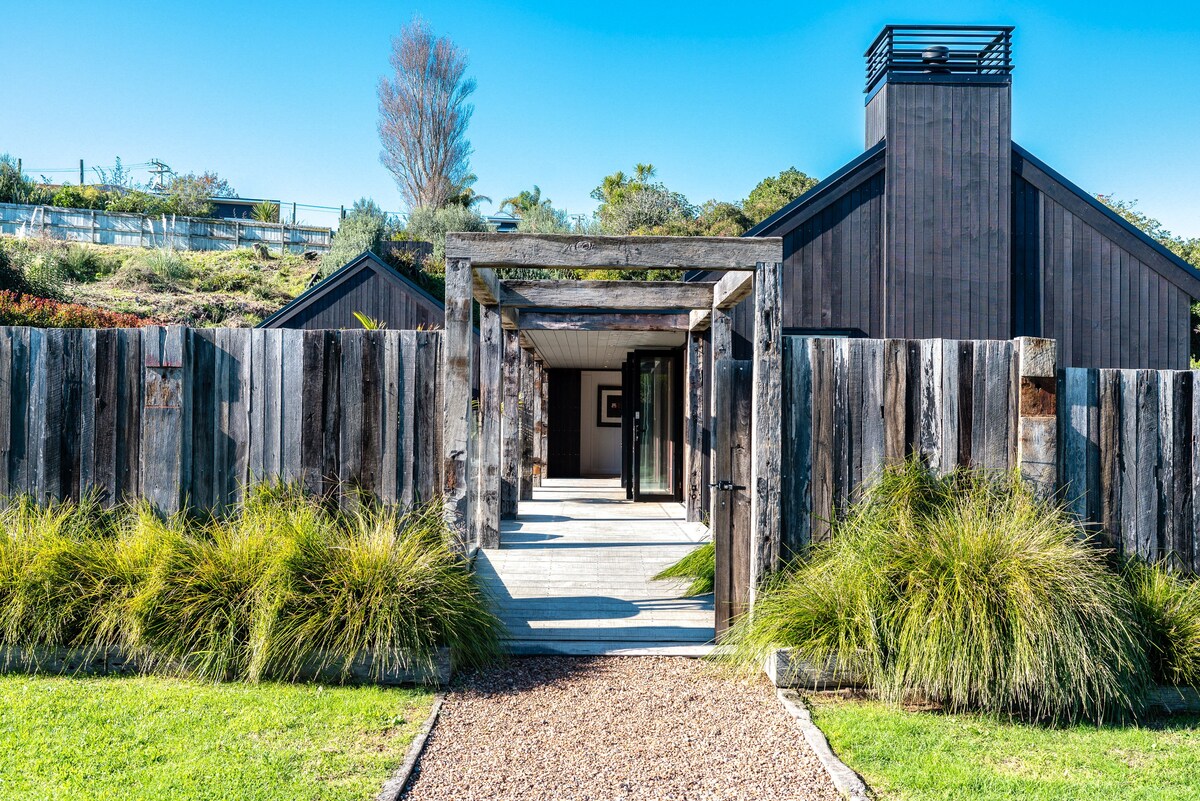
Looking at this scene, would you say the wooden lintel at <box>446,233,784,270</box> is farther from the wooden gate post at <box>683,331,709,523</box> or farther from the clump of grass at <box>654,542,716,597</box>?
the wooden gate post at <box>683,331,709,523</box>

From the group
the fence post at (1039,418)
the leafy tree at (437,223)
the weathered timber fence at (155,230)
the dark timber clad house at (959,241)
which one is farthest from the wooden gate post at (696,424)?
the weathered timber fence at (155,230)

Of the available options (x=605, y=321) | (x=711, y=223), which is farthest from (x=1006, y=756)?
(x=711, y=223)

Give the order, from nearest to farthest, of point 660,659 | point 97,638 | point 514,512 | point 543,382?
point 97,638, point 660,659, point 514,512, point 543,382

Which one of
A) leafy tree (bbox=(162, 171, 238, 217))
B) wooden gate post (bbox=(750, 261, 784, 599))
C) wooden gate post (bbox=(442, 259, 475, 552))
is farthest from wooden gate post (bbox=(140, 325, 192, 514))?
leafy tree (bbox=(162, 171, 238, 217))

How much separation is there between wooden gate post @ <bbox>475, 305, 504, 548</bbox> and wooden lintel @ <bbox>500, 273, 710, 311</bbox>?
0.40 m

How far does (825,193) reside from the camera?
983cm

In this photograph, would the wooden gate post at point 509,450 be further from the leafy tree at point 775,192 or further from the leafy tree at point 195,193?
the leafy tree at point 195,193

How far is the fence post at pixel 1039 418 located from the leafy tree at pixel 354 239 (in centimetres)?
1948

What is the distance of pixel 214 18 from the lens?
44.3 feet

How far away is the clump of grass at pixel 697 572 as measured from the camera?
589cm

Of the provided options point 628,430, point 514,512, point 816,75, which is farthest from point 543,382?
point 816,75

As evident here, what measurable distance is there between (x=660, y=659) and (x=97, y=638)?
9.74ft

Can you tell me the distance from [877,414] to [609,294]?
4.20m

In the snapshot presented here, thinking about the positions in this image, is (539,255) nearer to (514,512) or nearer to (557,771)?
(557,771)
